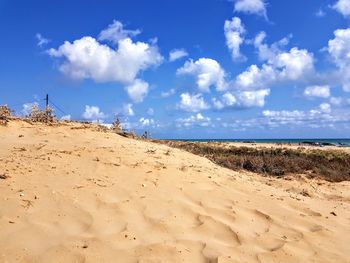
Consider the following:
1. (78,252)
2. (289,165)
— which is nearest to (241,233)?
(78,252)

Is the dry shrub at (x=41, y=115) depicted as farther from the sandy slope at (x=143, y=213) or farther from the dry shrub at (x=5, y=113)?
the sandy slope at (x=143, y=213)

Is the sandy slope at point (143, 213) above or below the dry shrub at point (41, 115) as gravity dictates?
below

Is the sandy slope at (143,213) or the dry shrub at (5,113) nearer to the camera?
the sandy slope at (143,213)

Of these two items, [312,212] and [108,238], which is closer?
[108,238]

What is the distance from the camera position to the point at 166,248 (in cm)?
442

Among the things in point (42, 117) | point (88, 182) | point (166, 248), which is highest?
point (42, 117)

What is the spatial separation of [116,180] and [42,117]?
5685mm

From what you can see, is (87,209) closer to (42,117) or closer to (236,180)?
(236,180)

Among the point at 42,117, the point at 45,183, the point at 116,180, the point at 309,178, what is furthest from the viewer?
the point at 309,178

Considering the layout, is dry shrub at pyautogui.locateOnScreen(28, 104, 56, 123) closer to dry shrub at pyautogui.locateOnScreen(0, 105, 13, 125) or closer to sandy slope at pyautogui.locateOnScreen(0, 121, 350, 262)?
dry shrub at pyautogui.locateOnScreen(0, 105, 13, 125)

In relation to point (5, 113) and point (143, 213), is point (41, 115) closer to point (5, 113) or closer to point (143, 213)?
point (5, 113)

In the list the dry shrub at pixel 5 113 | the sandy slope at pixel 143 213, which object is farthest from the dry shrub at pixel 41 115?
the sandy slope at pixel 143 213

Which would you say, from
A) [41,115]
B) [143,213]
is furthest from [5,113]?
[143,213]

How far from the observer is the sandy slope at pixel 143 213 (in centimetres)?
435
